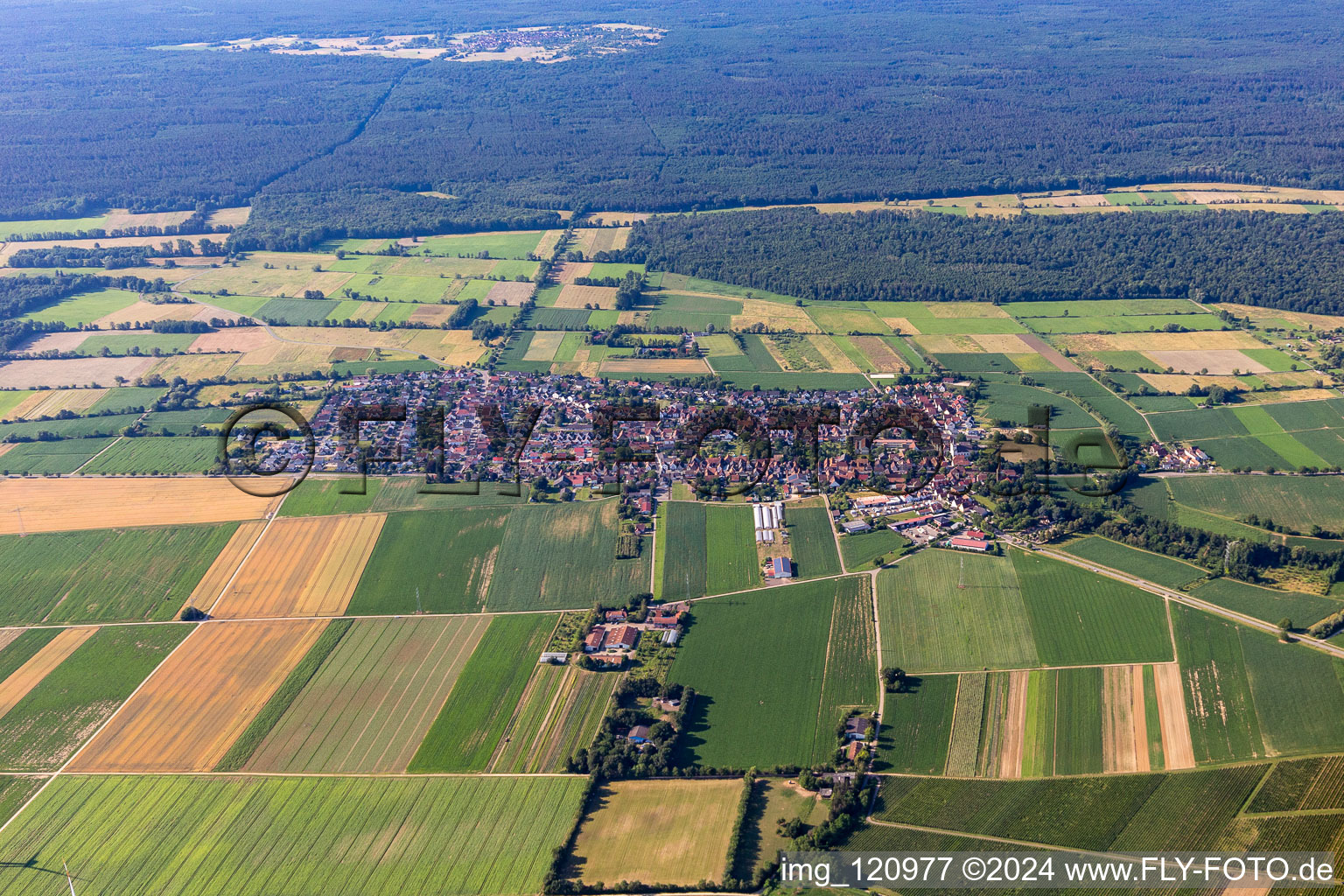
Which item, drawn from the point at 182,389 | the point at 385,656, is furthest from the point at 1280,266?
the point at 182,389

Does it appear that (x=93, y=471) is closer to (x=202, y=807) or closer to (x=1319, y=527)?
(x=202, y=807)

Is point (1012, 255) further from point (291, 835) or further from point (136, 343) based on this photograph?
point (291, 835)

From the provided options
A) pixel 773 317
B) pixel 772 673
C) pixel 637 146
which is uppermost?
pixel 637 146

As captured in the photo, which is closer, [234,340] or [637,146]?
[234,340]

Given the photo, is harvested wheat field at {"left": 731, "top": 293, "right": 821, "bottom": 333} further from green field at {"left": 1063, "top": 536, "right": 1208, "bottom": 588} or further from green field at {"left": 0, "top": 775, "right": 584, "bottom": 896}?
green field at {"left": 0, "top": 775, "right": 584, "bottom": 896}

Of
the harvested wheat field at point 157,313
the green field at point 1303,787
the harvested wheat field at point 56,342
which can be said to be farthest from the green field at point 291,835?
the harvested wheat field at point 157,313

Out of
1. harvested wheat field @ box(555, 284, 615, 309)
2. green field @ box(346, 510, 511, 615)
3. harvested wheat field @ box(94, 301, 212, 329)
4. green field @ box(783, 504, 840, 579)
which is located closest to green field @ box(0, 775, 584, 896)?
green field @ box(346, 510, 511, 615)

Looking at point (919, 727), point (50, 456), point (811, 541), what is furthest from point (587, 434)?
point (50, 456)
